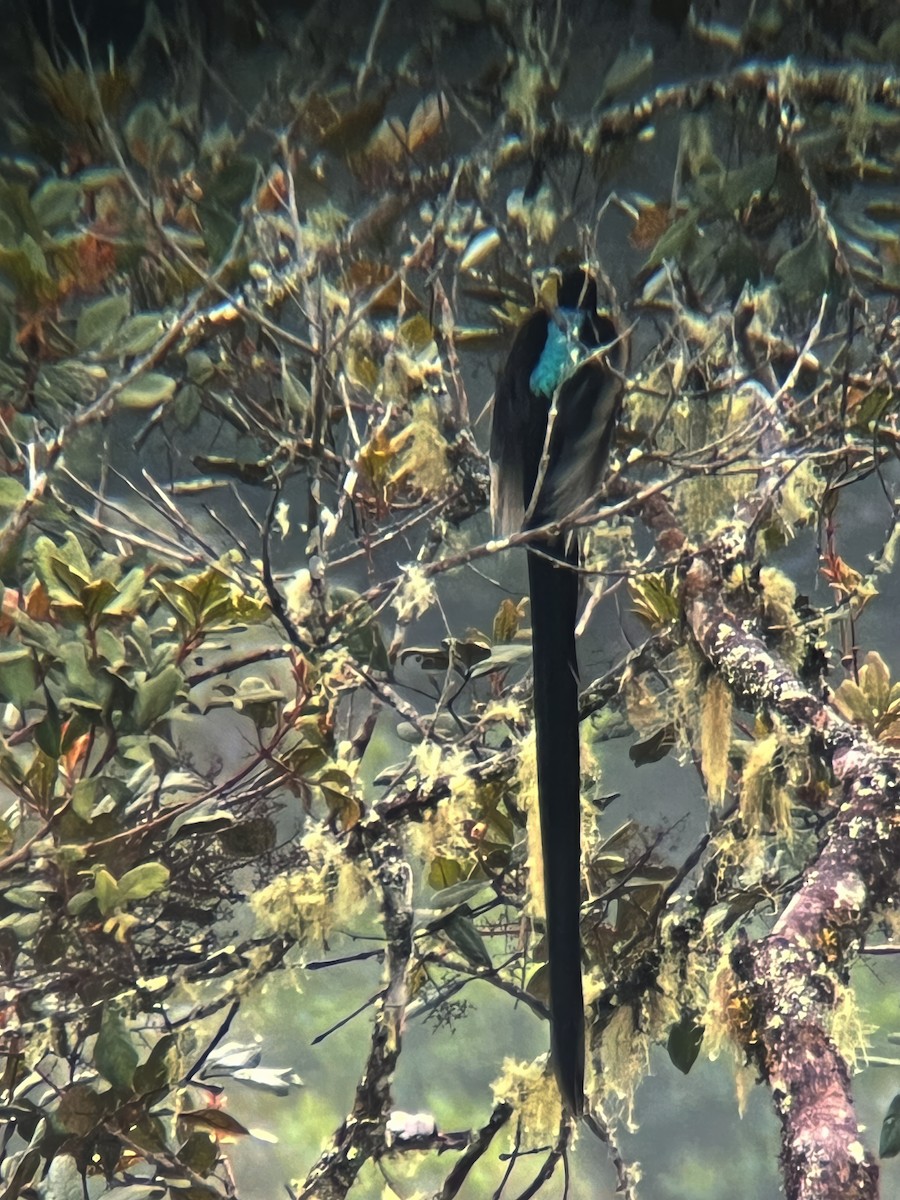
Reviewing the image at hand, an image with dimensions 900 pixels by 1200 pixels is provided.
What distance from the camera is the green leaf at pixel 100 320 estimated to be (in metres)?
0.90

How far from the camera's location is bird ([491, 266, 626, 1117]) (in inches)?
39.7

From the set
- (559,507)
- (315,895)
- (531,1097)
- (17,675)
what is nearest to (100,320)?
(17,675)

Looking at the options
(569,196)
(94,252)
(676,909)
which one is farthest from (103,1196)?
(569,196)

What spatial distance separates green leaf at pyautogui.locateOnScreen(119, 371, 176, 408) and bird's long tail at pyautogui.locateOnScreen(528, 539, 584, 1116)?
15.6 inches

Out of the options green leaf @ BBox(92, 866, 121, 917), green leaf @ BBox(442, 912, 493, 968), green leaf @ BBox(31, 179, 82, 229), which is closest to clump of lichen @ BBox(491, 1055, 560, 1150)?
green leaf @ BBox(442, 912, 493, 968)

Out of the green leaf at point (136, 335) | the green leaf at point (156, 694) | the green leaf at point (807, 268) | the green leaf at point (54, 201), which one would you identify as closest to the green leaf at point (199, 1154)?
the green leaf at point (156, 694)

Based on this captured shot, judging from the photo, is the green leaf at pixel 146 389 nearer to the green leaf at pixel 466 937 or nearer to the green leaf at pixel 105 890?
the green leaf at pixel 105 890

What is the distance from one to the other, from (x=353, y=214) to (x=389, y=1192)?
0.98 meters

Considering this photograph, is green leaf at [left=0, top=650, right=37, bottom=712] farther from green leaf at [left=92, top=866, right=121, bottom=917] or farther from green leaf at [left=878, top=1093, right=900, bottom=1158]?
green leaf at [left=878, top=1093, right=900, bottom=1158]

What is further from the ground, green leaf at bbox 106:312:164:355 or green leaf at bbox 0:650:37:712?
green leaf at bbox 106:312:164:355

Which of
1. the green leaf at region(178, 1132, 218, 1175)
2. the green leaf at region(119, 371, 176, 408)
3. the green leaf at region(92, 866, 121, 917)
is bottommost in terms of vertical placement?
the green leaf at region(178, 1132, 218, 1175)

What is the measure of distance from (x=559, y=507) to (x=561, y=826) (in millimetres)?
327

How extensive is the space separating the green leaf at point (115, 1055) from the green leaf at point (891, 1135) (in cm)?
71

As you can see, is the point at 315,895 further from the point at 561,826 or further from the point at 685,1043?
the point at 685,1043
